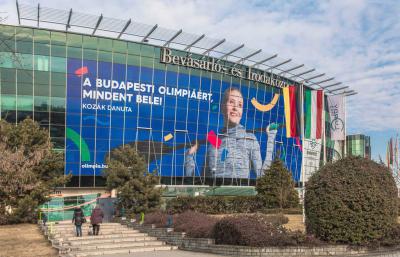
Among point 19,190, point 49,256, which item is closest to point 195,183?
point 19,190

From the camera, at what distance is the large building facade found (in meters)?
39.6

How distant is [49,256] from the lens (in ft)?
53.2

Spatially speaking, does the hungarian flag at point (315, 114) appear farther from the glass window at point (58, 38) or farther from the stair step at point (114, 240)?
the glass window at point (58, 38)

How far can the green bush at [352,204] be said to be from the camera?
1597 cm

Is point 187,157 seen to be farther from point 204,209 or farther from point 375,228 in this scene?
point 375,228

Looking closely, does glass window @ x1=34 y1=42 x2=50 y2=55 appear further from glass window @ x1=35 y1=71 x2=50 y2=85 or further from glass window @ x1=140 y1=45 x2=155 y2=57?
glass window @ x1=140 y1=45 x2=155 y2=57

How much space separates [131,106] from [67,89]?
5.97 meters

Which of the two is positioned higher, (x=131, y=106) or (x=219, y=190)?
(x=131, y=106)

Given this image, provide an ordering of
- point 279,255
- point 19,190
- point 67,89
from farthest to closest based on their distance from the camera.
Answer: point 67,89, point 19,190, point 279,255

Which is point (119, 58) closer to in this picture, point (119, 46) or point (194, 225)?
point (119, 46)

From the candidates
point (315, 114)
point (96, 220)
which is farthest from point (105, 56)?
point (96, 220)

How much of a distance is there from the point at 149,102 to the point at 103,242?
83.1ft

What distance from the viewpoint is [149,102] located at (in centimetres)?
4434

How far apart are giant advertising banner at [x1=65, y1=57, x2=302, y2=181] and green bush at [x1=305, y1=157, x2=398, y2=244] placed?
27.6 meters
